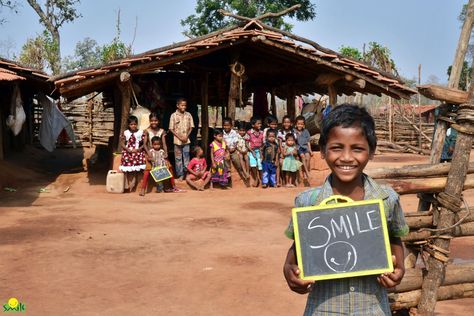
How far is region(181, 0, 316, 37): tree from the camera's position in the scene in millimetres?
26781

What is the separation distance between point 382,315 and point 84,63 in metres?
50.0

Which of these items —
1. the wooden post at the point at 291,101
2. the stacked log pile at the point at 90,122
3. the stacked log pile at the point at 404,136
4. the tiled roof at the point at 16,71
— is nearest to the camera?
the tiled roof at the point at 16,71

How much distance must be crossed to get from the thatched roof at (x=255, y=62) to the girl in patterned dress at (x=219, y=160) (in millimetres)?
1812

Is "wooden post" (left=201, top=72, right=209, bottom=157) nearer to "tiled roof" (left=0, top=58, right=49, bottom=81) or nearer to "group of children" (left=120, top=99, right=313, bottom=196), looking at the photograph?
"group of children" (left=120, top=99, right=313, bottom=196)

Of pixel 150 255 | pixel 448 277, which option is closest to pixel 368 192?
pixel 448 277

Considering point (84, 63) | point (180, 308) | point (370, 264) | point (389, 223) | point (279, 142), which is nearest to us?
point (370, 264)

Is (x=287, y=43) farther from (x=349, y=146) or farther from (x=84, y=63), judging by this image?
(x=84, y=63)

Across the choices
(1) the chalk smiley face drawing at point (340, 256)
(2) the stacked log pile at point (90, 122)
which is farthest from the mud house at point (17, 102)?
(1) the chalk smiley face drawing at point (340, 256)

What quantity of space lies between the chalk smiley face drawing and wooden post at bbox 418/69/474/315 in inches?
66.2

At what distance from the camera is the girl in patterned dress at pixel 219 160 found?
10.6 meters

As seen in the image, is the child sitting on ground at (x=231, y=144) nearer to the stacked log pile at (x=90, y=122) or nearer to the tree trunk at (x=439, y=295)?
the tree trunk at (x=439, y=295)

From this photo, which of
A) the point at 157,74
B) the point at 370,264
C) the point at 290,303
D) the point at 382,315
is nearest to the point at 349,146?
the point at 370,264

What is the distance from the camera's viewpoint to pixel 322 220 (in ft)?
6.82

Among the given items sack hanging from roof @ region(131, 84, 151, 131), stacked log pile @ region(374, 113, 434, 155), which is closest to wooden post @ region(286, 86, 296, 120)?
sack hanging from roof @ region(131, 84, 151, 131)
